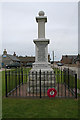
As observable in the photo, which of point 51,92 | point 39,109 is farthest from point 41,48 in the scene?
point 39,109

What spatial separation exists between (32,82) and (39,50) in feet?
7.57

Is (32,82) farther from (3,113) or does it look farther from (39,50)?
(3,113)

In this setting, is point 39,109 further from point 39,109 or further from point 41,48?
point 41,48

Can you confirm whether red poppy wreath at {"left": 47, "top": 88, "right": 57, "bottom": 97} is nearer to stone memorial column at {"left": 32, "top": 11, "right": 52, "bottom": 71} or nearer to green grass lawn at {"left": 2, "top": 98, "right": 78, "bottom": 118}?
green grass lawn at {"left": 2, "top": 98, "right": 78, "bottom": 118}

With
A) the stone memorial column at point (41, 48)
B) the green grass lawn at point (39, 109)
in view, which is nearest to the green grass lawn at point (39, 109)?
the green grass lawn at point (39, 109)

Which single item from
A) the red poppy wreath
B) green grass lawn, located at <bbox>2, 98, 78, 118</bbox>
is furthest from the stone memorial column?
green grass lawn, located at <bbox>2, 98, 78, 118</bbox>

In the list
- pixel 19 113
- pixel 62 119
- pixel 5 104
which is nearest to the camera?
pixel 62 119

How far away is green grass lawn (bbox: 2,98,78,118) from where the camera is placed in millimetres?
4336

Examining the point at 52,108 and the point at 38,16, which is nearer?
the point at 52,108

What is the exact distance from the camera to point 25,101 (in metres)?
5.79

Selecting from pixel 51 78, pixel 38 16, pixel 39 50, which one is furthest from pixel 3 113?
pixel 38 16

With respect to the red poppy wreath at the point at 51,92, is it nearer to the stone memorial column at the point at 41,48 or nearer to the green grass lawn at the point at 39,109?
the green grass lawn at the point at 39,109

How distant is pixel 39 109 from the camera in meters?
4.86

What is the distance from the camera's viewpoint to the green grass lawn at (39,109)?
4.34m
